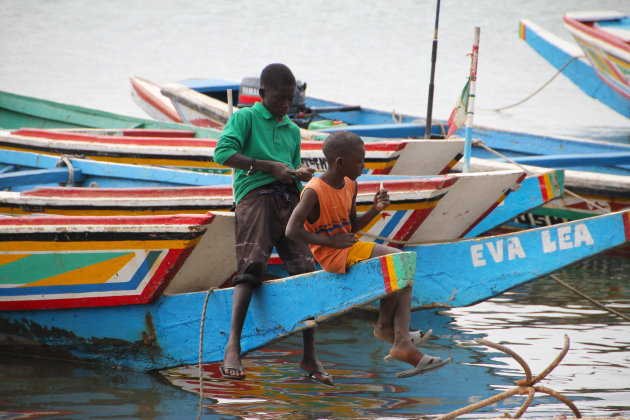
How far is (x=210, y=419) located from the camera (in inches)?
149

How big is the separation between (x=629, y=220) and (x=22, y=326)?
11.5ft

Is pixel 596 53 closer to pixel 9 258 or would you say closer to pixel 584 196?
Result: pixel 584 196

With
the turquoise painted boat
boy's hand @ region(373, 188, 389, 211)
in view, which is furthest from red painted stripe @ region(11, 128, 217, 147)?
boy's hand @ region(373, 188, 389, 211)

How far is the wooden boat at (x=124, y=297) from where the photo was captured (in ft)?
13.1

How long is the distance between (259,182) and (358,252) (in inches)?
22.8

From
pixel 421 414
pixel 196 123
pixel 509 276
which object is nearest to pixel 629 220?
pixel 509 276

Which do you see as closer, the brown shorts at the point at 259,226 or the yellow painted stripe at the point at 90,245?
the brown shorts at the point at 259,226

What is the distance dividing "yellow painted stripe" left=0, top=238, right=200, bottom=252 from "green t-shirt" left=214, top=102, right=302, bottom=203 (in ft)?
1.30

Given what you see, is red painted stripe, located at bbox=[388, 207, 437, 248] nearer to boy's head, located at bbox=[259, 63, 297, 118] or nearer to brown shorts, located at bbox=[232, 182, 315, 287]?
brown shorts, located at bbox=[232, 182, 315, 287]

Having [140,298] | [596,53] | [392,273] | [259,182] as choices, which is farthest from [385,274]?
[596,53]

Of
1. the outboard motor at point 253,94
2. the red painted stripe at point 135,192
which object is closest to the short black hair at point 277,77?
the red painted stripe at point 135,192

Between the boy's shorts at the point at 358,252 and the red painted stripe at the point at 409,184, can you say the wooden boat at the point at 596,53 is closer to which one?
the red painted stripe at the point at 409,184

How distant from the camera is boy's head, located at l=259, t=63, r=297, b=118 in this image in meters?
3.84

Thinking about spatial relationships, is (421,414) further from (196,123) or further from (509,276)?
(196,123)
